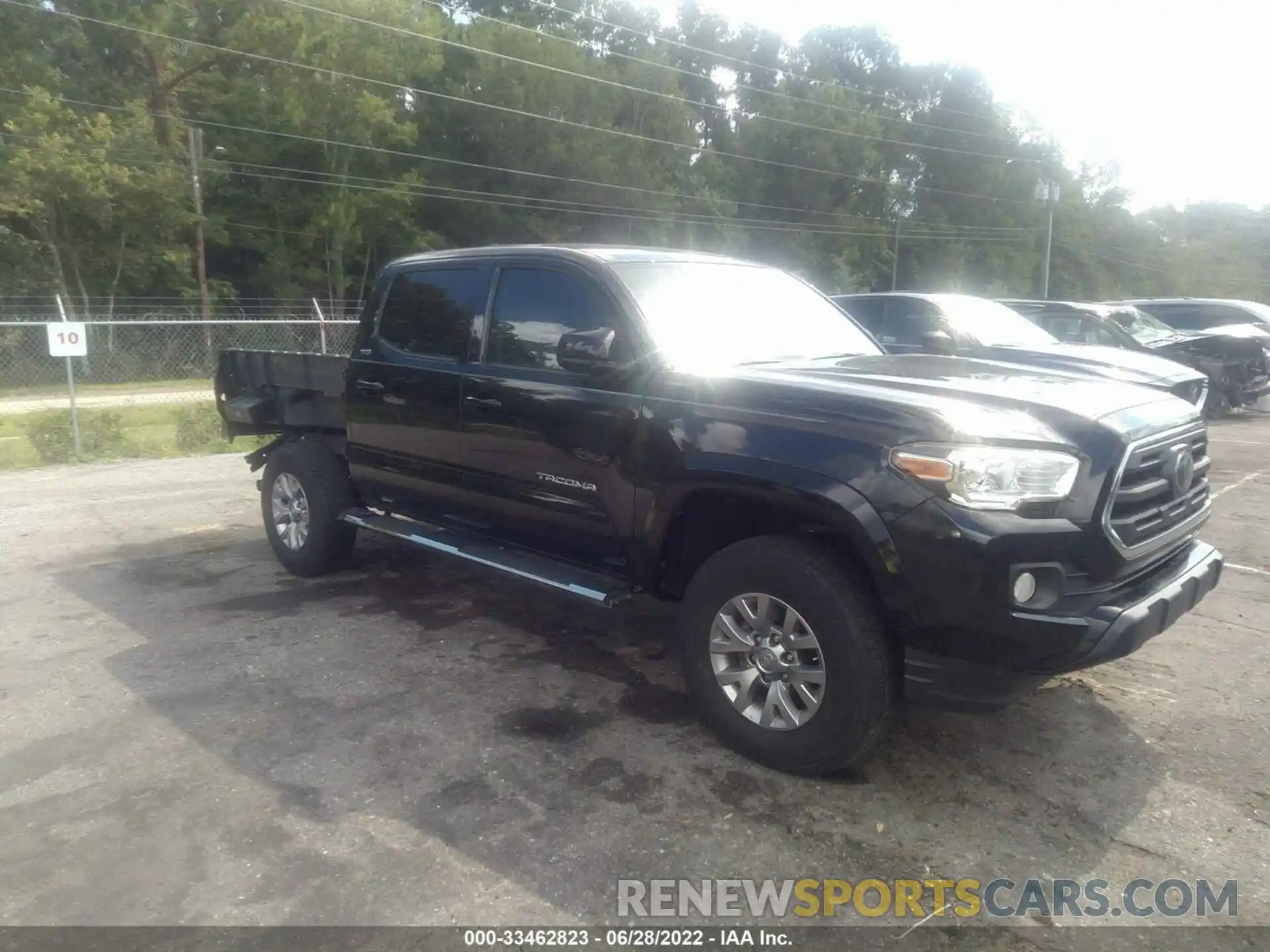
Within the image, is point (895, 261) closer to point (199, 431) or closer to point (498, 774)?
point (199, 431)

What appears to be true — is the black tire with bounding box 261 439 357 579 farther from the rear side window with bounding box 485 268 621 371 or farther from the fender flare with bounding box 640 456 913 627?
the fender flare with bounding box 640 456 913 627

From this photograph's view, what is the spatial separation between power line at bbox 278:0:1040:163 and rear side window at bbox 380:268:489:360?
3078 centimetres

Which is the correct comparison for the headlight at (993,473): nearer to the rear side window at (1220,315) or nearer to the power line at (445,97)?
the rear side window at (1220,315)

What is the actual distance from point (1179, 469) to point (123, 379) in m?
19.3

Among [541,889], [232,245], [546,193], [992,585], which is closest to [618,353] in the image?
[992,585]

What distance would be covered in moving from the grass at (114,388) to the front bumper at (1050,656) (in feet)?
54.9

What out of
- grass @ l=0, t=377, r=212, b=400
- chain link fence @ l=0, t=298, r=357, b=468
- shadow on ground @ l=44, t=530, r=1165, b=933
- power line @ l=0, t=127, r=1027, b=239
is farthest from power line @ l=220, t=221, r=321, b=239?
shadow on ground @ l=44, t=530, r=1165, b=933

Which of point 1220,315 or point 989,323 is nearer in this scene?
point 989,323

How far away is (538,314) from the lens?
4.66 metres

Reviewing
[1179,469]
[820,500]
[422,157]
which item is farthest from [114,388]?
[422,157]

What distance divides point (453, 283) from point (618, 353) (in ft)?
4.82

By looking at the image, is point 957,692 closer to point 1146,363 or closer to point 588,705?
point 588,705

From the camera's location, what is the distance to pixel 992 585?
3.05 metres

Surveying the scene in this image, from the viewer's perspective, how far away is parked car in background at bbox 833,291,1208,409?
28.5 feet
